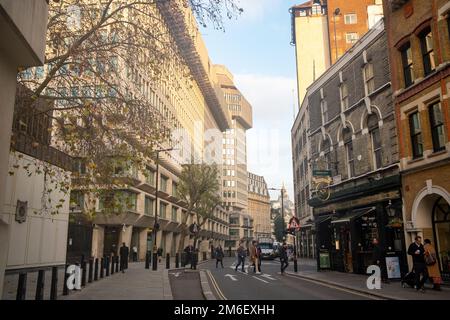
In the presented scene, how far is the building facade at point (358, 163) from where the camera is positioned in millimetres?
19781

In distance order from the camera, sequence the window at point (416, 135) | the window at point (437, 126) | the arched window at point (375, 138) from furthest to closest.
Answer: the arched window at point (375, 138) → the window at point (416, 135) → the window at point (437, 126)

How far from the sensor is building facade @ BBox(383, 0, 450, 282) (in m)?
16.2

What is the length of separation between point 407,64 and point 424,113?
3.04 m

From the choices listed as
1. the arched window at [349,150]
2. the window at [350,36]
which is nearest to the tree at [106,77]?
the arched window at [349,150]

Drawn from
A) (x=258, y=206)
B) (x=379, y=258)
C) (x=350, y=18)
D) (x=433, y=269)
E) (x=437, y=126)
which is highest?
(x=350, y=18)

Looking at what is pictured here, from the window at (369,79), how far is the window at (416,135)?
3.86 m

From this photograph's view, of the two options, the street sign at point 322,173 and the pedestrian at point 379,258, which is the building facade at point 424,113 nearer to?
the pedestrian at point 379,258

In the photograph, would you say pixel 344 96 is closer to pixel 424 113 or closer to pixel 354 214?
pixel 354 214

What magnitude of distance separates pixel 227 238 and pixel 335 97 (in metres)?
87.1

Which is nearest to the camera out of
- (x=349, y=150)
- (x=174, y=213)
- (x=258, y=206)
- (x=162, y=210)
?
(x=349, y=150)

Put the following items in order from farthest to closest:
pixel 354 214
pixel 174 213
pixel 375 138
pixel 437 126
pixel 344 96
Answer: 1. pixel 174 213
2. pixel 344 96
3. pixel 354 214
4. pixel 375 138
5. pixel 437 126

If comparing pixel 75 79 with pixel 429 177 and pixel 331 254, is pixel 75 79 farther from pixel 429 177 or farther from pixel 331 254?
pixel 331 254

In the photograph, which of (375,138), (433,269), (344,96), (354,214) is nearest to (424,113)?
(375,138)

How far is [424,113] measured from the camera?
56.6ft
